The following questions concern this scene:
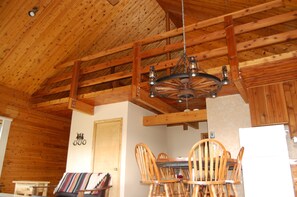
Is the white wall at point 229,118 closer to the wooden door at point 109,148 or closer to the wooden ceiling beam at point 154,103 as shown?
the wooden ceiling beam at point 154,103

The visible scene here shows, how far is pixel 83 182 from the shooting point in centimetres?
443

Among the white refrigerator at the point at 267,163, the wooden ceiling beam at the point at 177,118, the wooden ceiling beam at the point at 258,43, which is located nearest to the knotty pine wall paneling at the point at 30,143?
the wooden ceiling beam at the point at 177,118

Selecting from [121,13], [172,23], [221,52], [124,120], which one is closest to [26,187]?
[124,120]

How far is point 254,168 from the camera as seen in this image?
415cm

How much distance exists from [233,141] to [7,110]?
206 inches

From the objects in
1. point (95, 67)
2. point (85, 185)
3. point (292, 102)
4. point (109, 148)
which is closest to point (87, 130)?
point (109, 148)

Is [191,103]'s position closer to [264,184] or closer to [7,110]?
[264,184]

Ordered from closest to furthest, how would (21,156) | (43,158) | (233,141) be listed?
1. (233,141)
2. (21,156)
3. (43,158)

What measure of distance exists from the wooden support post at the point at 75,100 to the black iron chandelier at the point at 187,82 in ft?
9.18

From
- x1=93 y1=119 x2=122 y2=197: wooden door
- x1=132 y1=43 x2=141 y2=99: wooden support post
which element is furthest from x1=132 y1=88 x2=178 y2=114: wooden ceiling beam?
x1=93 y1=119 x2=122 y2=197: wooden door

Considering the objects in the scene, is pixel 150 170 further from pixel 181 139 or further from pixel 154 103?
pixel 181 139

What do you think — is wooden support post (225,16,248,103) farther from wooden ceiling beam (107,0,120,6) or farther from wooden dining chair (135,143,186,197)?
wooden ceiling beam (107,0,120,6)

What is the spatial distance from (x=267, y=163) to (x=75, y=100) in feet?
13.4

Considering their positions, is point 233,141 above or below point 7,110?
below
